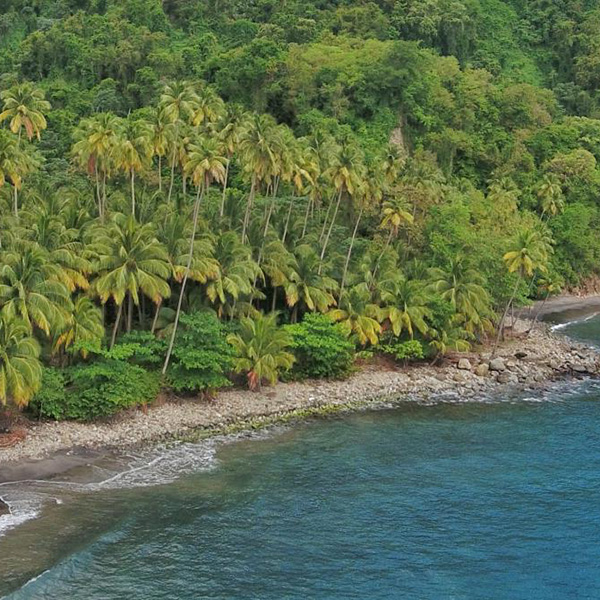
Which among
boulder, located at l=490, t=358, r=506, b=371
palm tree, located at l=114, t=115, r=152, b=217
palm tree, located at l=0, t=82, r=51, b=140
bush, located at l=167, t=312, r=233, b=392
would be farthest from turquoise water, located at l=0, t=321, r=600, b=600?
palm tree, located at l=0, t=82, r=51, b=140

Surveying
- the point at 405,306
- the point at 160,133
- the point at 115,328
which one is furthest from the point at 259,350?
the point at 160,133

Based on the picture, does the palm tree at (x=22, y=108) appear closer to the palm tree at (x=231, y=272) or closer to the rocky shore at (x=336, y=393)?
the palm tree at (x=231, y=272)

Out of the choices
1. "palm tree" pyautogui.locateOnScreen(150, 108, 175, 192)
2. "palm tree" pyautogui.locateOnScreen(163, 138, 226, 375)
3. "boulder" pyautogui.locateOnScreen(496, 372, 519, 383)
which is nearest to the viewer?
"palm tree" pyautogui.locateOnScreen(163, 138, 226, 375)

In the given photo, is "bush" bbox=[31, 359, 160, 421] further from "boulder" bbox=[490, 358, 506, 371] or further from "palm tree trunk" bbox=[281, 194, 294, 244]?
"boulder" bbox=[490, 358, 506, 371]

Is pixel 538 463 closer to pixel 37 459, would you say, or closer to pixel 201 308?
pixel 201 308

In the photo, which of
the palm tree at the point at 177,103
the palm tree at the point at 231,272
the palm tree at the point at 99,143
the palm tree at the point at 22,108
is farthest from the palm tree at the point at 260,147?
the palm tree at the point at 22,108
